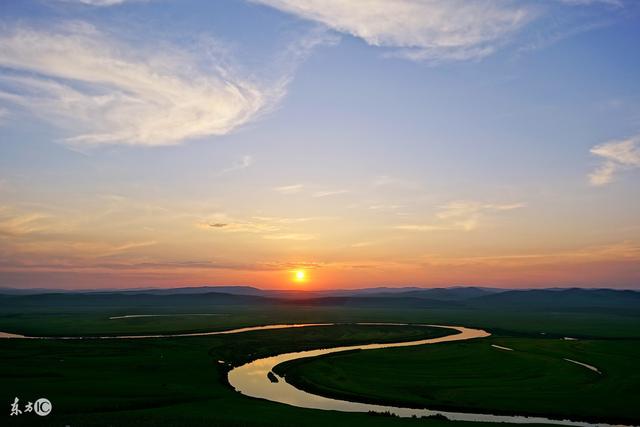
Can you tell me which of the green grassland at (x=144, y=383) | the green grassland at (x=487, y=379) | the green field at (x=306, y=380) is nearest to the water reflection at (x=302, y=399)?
the green grassland at (x=487, y=379)

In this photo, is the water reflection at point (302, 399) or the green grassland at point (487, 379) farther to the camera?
the green grassland at point (487, 379)

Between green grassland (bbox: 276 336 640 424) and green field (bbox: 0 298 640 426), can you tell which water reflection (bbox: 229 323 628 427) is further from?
green field (bbox: 0 298 640 426)

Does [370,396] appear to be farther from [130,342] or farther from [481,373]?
[130,342]

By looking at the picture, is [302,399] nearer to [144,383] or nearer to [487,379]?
[144,383]

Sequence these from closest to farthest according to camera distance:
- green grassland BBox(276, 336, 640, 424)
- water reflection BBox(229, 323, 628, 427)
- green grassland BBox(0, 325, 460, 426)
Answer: green grassland BBox(0, 325, 460, 426), water reflection BBox(229, 323, 628, 427), green grassland BBox(276, 336, 640, 424)

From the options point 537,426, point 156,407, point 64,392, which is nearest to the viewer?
point 537,426

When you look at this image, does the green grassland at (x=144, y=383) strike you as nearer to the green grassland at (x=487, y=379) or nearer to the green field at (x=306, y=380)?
the green field at (x=306, y=380)

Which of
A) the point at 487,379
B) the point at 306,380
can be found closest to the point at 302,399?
the point at 306,380

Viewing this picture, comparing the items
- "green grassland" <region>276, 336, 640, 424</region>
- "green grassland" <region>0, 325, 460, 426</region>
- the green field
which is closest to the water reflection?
"green grassland" <region>276, 336, 640, 424</region>

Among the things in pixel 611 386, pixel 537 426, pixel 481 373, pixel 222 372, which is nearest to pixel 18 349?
pixel 222 372

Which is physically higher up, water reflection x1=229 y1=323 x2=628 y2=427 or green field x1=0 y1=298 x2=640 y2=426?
green field x1=0 y1=298 x2=640 y2=426

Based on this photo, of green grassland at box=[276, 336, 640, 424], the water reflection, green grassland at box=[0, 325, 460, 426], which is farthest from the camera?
green grassland at box=[276, 336, 640, 424]
